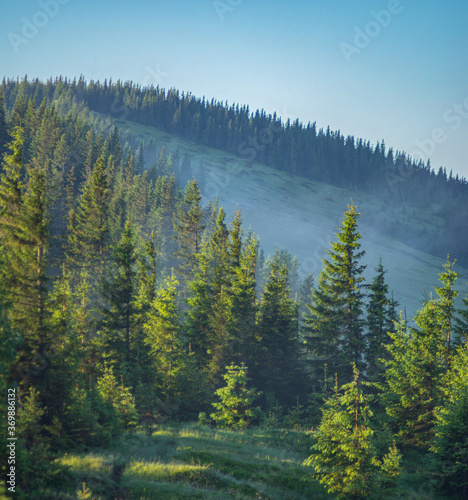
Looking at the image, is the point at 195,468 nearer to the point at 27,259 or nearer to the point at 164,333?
the point at 27,259

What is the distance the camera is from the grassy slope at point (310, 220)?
130 meters

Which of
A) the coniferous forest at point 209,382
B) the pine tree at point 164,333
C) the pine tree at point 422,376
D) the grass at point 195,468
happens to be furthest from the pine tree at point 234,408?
the pine tree at point 422,376

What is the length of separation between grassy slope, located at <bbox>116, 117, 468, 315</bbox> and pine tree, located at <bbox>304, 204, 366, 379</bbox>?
81118 millimetres

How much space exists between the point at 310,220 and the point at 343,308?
134 m

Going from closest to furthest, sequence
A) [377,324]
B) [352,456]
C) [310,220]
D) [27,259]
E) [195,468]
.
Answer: [352,456]
[195,468]
[27,259]
[377,324]
[310,220]

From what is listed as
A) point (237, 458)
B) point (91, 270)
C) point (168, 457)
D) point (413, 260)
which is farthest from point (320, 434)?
point (413, 260)

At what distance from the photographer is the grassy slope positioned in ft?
425

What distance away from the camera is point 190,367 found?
31875mm

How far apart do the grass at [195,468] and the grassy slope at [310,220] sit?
309 feet

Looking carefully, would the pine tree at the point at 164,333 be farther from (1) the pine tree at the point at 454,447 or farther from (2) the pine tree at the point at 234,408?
(1) the pine tree at the point at 454,447

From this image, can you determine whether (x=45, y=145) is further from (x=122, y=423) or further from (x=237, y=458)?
(x=237, y=458)

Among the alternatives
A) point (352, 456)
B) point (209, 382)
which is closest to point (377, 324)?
point (209, 382)

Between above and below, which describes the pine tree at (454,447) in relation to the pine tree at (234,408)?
above

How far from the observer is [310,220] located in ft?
534
